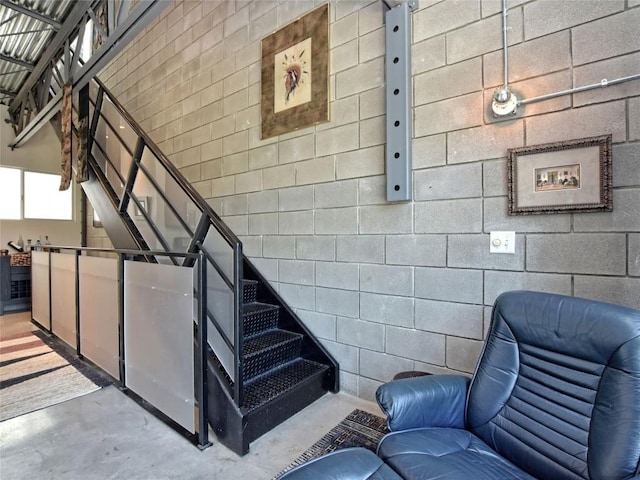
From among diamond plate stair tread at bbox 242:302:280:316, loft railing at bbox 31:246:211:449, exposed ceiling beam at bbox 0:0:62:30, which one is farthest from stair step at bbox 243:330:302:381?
exposed ceiling beam at bbox 0:0:62:30

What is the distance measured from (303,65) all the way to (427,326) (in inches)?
94.9

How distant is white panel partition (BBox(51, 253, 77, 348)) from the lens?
10.8 feet

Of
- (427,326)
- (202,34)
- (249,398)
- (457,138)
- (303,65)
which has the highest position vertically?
(202,34)

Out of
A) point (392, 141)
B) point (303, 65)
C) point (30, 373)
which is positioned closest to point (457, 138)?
point (392, 141)

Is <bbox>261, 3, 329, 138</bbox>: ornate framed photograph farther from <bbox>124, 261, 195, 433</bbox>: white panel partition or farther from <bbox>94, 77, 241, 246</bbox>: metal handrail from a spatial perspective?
<bbox>124, 261, 195, 433</bbox>: white panel partition

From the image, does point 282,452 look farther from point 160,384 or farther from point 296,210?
point 296,210

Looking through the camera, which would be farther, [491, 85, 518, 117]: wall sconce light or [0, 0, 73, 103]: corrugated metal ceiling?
[0, 0, 73, 103]: corrugated metal ceiling

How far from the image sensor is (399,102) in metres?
2.20

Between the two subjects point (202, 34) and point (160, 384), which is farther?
point (202, 34)

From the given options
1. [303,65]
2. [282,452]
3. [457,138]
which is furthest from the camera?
[303,65]

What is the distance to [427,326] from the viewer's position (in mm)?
2164

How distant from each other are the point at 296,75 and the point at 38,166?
6549 mm

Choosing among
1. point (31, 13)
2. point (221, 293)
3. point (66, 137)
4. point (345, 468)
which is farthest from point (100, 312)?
point (31, 13)

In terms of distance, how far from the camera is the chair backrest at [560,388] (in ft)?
3.70
